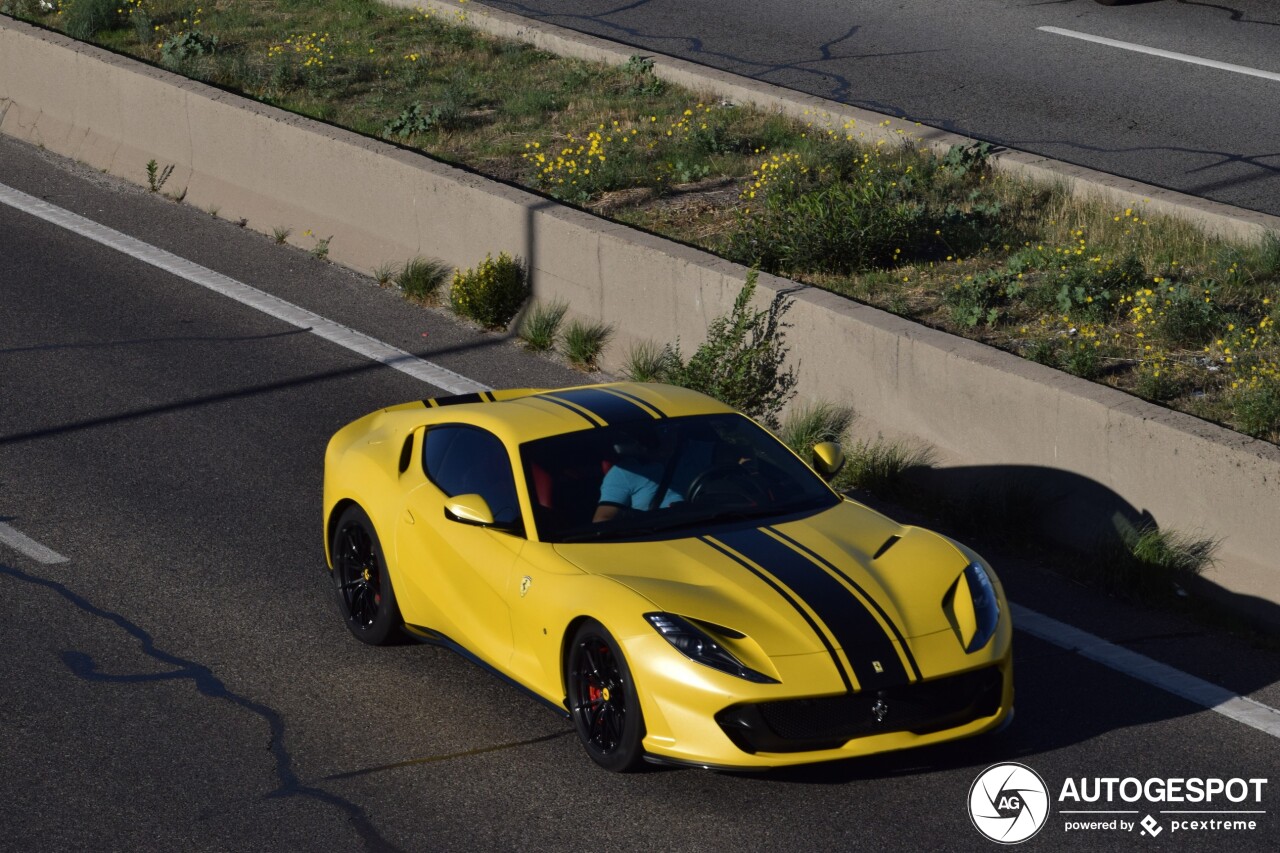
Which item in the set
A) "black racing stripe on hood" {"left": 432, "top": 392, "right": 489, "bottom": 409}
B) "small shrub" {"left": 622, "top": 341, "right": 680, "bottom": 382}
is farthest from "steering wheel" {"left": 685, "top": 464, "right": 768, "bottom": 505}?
"small shrub" {"left": 622, "top": 341, "right": 680, "bottom": 382}

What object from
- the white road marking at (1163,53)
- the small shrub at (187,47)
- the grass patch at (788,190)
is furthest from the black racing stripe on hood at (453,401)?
the white road marking at (1163,53)

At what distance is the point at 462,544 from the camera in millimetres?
7473

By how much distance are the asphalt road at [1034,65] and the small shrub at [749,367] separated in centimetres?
434

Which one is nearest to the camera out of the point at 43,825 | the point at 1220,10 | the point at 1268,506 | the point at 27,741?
the point at 43,825

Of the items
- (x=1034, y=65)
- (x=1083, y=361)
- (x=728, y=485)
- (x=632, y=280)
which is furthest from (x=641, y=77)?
(x=728, y=485)

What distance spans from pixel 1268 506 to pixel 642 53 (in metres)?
10.6

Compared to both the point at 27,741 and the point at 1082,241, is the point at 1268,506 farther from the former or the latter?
the point at 27,741

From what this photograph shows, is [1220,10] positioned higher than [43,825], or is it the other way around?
[1220,10]

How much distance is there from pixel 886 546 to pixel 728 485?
755mm

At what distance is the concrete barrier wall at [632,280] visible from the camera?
8.71 meters

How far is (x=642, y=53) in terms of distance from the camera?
57.6 feet

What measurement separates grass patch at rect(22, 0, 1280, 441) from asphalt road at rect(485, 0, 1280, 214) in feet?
4.13

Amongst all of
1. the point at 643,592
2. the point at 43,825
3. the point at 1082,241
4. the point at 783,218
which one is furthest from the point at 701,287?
the point at 43,825

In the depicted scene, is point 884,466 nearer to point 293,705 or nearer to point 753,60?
point 293,705
